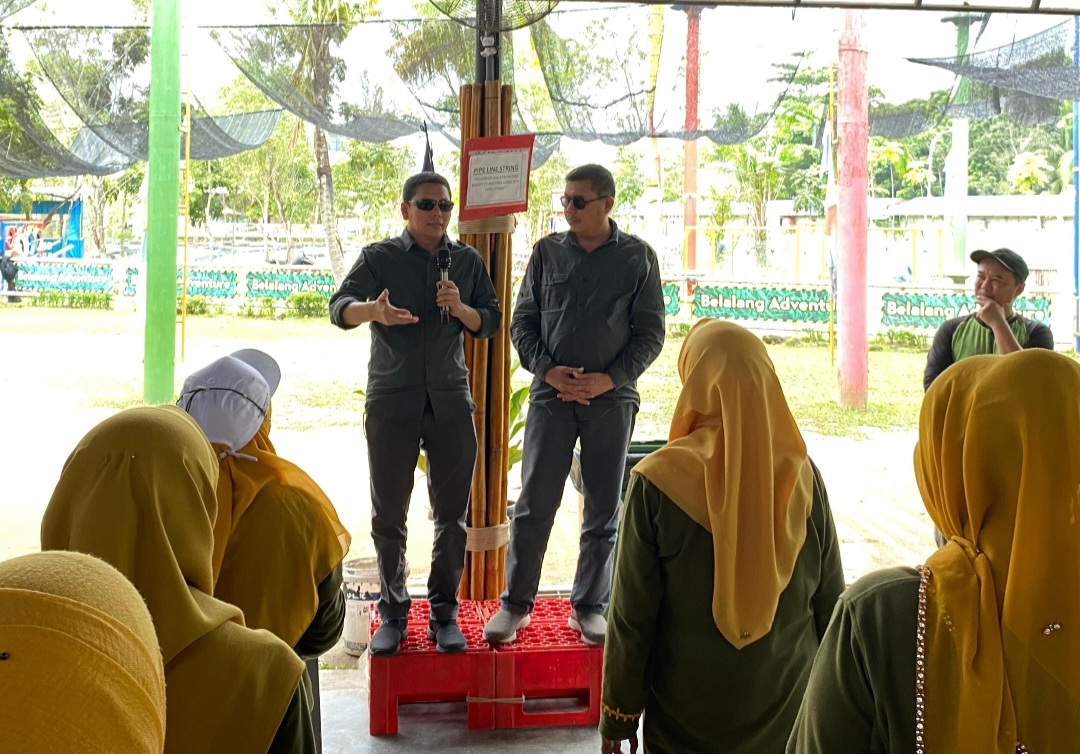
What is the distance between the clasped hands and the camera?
3.64 meters

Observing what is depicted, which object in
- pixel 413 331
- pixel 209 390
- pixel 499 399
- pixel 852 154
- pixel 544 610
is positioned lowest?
pixel 544 610

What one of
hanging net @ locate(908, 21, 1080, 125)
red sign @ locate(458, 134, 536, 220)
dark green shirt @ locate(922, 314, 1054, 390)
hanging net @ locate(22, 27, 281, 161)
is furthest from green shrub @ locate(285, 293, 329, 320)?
dark green shirt @ locate(922, 314, 1054, 390)

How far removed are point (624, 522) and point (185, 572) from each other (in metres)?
0.95

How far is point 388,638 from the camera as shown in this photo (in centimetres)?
350

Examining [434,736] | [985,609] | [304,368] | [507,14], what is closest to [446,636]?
[434,736]

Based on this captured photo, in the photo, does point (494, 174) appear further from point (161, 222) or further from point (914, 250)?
point (914, 250)

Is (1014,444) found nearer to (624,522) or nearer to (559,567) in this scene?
(624,522)

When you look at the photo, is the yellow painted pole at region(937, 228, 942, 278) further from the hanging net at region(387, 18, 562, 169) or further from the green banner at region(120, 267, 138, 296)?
the hanging net at region(387, 18, 562, 169)

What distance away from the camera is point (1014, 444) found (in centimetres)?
129

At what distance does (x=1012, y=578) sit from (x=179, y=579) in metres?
0.97

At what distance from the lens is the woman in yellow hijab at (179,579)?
1.28m

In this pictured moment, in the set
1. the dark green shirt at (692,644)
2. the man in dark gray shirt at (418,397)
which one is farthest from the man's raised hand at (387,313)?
the dark green shirt at (692,644)

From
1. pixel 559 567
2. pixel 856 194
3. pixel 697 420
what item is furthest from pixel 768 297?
pixel 697 420

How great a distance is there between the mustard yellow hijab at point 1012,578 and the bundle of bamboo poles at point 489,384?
290cm
